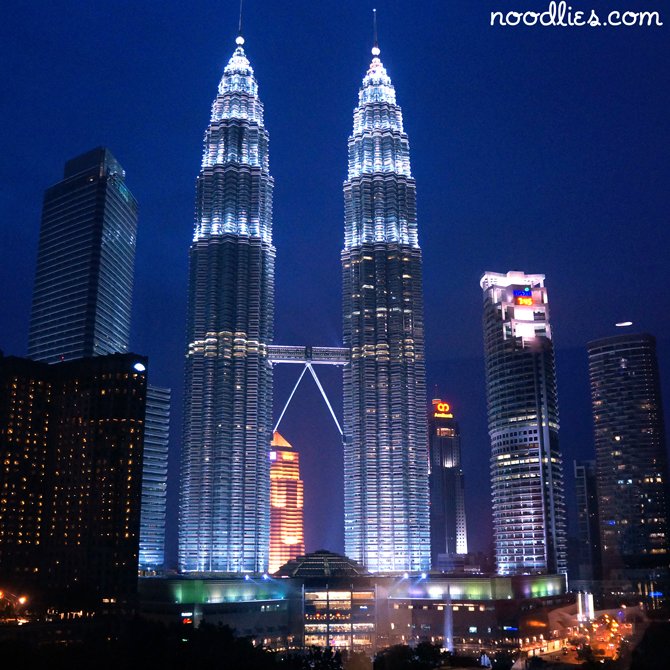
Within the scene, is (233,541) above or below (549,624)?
above

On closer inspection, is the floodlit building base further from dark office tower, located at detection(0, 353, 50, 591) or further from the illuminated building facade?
dark office tower, located at detection(0, 353, 50, 591)

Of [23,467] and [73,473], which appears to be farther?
[23,467]

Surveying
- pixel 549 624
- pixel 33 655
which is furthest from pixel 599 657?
pixel 549 624

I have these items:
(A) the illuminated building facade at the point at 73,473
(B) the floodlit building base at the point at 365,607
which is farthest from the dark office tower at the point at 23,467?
(B) the floodlit building base at the point at 365,607

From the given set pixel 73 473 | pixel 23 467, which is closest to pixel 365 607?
pixel 73 473

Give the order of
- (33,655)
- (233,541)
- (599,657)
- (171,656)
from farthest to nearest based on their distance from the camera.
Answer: (233,541) → (599,657) → (171,656) → (33,655)

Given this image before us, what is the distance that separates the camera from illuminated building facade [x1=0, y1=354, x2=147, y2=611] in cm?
15750

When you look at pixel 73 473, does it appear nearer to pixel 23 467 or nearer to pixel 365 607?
pixel 23 467

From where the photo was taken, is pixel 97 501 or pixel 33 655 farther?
pixel 97 501

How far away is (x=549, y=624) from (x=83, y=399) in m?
100

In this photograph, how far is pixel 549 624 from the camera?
165250mm

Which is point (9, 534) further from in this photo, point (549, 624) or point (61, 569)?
point (549, 624)

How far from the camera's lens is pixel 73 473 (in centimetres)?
16688

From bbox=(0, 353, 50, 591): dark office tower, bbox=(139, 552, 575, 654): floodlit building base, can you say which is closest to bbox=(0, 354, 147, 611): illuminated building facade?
bbox=(0, 353, 50, 591): dark office tower
